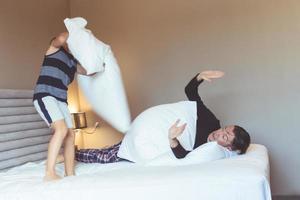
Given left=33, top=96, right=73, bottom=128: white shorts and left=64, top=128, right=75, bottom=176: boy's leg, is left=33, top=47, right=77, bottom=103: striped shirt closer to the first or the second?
left=33, top=96, right=73, bottom=128: white shorts

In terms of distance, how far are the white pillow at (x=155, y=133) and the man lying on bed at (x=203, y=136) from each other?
61 millimetres

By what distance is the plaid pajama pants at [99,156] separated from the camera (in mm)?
2699

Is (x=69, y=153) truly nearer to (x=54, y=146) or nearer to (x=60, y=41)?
(x=54, y=146)

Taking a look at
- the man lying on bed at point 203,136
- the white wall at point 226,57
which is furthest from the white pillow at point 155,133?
the white wall at point 226,57

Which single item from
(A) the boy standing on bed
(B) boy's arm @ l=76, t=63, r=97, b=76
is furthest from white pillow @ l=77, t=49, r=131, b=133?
(A) the boy standing on bed

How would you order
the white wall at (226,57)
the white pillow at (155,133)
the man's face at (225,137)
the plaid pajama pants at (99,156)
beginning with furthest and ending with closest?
1. the white wall at (226,57)
2. the plaid pajama pants at (99,156)
3. the white pillow at (155,133)
4. the man's face at (225,137)

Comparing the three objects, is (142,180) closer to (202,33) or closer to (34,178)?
(34,178)

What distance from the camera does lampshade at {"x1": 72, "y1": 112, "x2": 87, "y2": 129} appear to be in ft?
13.2

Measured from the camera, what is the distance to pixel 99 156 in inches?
108

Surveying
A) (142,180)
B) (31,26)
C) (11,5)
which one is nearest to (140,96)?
(31,26)

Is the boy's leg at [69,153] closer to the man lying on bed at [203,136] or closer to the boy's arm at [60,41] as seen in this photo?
the man lying on bed at [203,136]

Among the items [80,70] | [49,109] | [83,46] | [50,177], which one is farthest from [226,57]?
[50,177]

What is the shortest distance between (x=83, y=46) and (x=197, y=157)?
0.97 meters

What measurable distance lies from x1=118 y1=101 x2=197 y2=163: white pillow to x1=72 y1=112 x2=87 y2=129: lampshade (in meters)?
1.46
